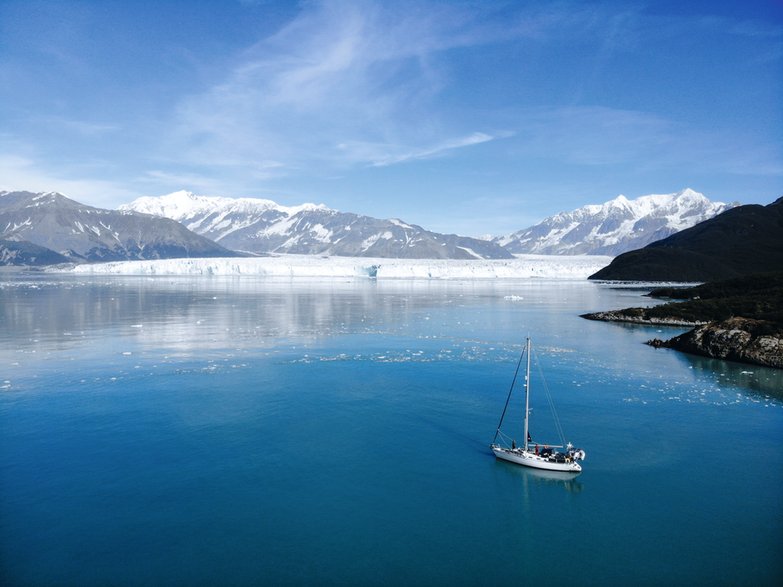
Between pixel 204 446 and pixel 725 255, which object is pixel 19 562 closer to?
pixel 204 446

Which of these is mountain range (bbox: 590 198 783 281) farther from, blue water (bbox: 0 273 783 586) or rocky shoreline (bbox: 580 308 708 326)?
blue water (bbox: 0 273 783 586)

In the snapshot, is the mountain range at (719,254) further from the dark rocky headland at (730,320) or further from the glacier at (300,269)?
the dark rocky headland at (730,320)

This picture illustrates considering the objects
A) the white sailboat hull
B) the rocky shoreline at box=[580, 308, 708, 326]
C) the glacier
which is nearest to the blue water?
the white sailboat hull

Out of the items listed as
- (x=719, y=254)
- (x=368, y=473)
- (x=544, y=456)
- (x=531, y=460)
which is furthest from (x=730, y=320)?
(x=719, y=254)

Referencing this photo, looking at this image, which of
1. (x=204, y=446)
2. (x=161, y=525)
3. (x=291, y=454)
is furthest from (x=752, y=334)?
(x=161, y=525)

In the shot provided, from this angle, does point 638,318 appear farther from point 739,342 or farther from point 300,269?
point 300,269

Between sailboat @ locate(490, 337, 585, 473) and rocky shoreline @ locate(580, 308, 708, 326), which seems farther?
rocky shoreline @ locate(580, 308, 708, 326)
